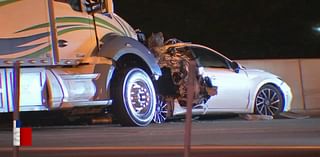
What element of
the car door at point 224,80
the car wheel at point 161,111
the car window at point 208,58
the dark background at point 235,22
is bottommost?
the car wheel at point 161,111

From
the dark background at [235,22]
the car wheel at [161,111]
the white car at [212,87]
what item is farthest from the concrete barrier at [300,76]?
the dark background at [235,22]

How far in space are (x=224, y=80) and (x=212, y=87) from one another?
511 mm

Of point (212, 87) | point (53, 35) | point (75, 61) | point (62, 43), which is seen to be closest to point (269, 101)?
point (212, 87)

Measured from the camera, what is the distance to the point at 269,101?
15.6 metres

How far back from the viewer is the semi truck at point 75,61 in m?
10.7

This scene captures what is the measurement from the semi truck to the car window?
1.86m

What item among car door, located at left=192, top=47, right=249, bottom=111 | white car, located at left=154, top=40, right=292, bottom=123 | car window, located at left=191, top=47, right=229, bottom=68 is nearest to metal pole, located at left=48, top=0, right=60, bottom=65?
white car, located at left=154, top=40, right=292, bottom=123

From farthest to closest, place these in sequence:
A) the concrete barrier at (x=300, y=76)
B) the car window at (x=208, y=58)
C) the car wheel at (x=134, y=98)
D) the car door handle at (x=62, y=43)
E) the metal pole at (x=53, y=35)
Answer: the concrete barrier at (x=300, y=76) < the car window at (x=208, y=58) < the car wheel at (x=134, y=98) < the car door handle at (x=62, y=43) < the metal pole at (x=53, y=35)

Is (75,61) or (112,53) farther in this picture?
(112,53)

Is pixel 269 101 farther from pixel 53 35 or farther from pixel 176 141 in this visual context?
pixel 176 141

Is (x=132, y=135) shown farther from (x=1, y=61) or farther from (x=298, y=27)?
(x=298, y=27)

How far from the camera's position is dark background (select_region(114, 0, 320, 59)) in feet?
95.9

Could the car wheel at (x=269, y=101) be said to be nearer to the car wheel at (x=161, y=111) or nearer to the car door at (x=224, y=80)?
the car door at (x=224, y=80)

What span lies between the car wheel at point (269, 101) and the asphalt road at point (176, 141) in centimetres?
310
